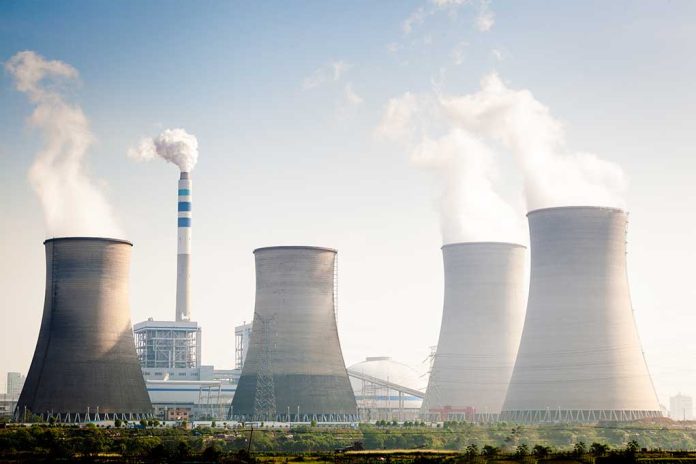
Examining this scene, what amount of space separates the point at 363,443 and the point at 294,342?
33.7 feet

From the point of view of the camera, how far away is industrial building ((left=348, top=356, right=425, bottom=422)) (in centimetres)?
7894

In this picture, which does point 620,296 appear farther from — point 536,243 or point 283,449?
point 283,449

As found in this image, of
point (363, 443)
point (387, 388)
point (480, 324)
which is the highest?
point (480, 324)

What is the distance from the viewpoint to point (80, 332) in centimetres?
4966

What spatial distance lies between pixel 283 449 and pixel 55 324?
13257 mm

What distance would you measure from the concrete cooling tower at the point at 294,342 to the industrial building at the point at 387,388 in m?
18.3

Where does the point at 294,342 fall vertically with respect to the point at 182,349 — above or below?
below

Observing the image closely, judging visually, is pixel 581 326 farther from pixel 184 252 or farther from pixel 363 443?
pixel 184 252

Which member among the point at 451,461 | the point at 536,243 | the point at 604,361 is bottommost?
the point at 451,461

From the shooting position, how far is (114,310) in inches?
1988

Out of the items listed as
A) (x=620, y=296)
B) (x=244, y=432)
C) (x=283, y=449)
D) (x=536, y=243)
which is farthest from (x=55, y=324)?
(x=620, y=296)

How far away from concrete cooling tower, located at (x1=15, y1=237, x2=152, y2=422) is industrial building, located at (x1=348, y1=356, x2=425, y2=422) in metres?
25.3

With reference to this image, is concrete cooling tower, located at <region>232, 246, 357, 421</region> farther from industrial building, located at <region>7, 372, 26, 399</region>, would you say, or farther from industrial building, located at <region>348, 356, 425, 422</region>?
industrial building, located at <region>7, 372, 26, 399</region>

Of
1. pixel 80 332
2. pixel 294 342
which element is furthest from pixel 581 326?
pixel 80 332
